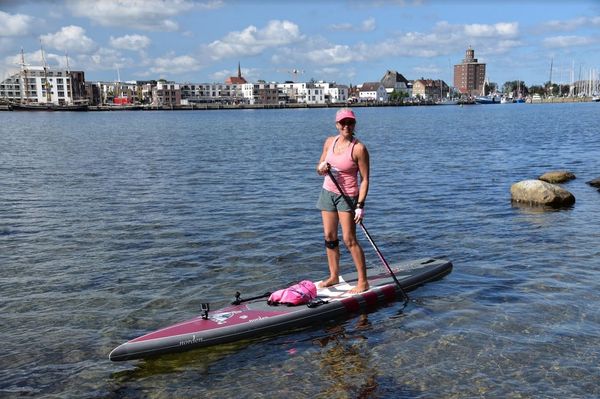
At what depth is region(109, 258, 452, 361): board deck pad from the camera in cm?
807

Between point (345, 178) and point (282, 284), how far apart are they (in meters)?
3.43

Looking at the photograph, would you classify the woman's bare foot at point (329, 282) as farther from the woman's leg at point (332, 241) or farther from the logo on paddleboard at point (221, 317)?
the logo on paddleboard at point (221, 317)

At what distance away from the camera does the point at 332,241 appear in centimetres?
984

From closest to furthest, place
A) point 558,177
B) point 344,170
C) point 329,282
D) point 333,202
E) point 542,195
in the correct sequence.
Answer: point 344,170 < point 333,202 < point 329,282 < point 542,195 < point 558,177

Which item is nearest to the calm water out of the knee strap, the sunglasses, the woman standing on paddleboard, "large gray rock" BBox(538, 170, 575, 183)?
"large gray rock" BBox(538, 170, 575, 183)

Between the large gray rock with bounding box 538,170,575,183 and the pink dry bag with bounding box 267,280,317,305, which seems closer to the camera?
the pink dry bag with bounding box 267,280,317,305

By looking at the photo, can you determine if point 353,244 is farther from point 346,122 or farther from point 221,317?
point 221,317

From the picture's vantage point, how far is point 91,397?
284 inches

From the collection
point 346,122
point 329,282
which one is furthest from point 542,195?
point 346,122

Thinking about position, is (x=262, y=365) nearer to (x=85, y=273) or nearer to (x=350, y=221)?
(x=350, y=221)

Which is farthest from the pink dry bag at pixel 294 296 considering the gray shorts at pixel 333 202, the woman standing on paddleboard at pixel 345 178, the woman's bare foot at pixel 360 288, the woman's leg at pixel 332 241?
the gray shorts at pixel 333 202

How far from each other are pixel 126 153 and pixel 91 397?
37755mm

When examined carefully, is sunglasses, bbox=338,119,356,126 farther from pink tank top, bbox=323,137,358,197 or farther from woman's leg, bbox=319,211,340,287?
woman's leg, bbox=319,211,340,287

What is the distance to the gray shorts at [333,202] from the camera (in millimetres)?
9273
